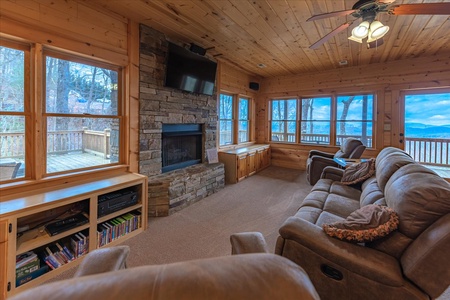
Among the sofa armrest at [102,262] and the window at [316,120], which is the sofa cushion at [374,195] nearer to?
the sofa armrest at [102,262]

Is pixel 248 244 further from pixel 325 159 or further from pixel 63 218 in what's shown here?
pixel 325 159

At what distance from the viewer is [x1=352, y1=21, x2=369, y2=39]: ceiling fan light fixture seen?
2.17 metres

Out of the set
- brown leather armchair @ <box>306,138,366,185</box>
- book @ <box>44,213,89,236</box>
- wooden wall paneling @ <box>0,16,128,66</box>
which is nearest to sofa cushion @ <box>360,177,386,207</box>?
brown leather armchair @ <box>306,138,366,185</box>

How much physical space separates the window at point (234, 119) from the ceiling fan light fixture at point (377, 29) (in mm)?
3150

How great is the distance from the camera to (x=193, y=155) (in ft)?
13.1

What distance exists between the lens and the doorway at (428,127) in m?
4.50

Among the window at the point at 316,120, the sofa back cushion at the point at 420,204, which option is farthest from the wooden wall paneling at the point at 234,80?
the sofa back cushion at the point at 420,204

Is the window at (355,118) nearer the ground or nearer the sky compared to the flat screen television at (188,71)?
nearer the ground

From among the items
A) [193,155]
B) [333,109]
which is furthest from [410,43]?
[193,155]

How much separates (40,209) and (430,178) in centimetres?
283

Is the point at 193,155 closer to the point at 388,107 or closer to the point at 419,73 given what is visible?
the point at 388,107

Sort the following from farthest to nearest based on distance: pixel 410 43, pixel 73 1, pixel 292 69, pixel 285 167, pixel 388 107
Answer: pixel 285 167
pixel 292 69
pixel 388 107
pixel 410 43
pixel 73 1

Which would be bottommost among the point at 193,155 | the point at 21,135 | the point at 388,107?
the point at 193,155

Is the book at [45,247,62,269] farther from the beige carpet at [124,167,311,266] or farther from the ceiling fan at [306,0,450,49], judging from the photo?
the ceiling fan at [306,0,450,49]
